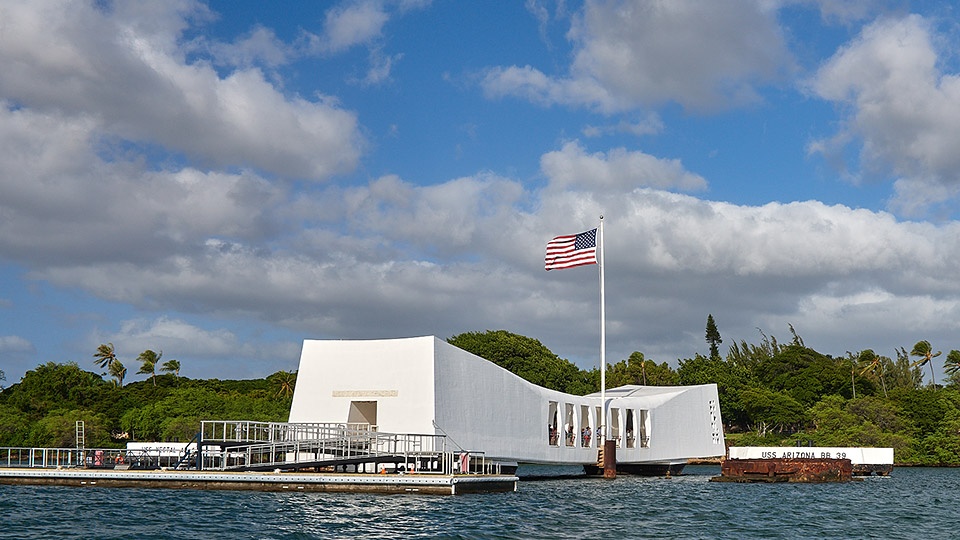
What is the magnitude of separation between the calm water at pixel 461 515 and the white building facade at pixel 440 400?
440 cm

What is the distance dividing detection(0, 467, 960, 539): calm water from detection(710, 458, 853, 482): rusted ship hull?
13506mm

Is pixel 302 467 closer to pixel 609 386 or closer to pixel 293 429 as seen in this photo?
pixel 293 429

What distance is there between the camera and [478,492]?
35469 mm

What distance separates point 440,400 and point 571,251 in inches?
400

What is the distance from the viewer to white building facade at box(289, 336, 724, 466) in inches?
1587

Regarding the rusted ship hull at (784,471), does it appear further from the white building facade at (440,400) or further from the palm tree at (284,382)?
the palm tree at (284,382)

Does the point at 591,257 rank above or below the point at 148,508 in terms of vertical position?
above

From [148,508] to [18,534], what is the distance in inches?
235

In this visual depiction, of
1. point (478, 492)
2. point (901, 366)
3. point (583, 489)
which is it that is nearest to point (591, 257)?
point (583, 489)

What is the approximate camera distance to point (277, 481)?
34031 millimetres

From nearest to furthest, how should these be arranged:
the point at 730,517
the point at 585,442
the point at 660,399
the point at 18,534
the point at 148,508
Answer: the point at 18,534, the point at 148,508, the point at 730,517, the point at 585,442, the point at 660,399

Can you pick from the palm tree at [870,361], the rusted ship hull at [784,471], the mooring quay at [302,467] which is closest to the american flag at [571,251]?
the mooring quay at [302,467]

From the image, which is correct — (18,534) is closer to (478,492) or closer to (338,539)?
(338,539)

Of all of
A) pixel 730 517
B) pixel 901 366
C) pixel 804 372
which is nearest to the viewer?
pixel 730 517
